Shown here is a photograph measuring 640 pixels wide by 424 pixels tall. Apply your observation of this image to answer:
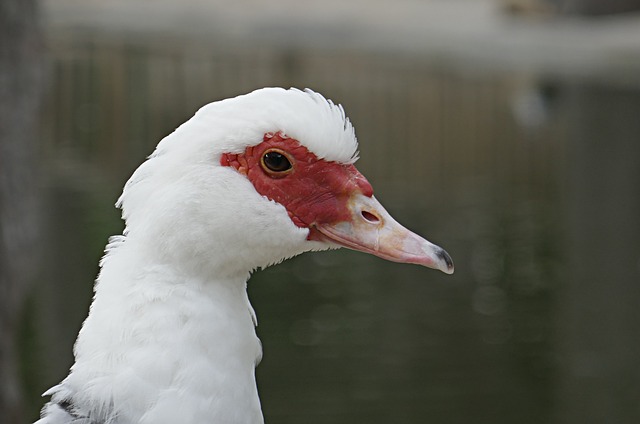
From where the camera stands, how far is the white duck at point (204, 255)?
231 cm

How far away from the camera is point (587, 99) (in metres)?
14.4

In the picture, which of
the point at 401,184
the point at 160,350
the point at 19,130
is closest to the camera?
the point at 160,350

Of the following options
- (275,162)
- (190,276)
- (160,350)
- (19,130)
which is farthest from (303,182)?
(19,130)

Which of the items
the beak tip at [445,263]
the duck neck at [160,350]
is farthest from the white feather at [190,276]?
the beak tip at [445,263]

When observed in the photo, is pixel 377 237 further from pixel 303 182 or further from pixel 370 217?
pixel 303 182

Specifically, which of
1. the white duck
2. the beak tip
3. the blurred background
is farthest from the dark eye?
the blurred background

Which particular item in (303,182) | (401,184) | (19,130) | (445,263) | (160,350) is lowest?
(401,184)

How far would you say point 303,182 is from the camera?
2467 mm

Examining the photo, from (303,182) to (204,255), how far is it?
10.1 inches

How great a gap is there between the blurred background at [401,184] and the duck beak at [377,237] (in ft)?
8.06

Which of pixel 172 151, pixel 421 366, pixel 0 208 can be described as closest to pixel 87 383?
pixel 172 151

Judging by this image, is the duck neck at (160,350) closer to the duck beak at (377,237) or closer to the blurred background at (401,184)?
the duck beak at (377,237)

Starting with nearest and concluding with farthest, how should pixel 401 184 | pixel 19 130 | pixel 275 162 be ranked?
pixel 275 162 → pixel 19 130 → pixel 401 184

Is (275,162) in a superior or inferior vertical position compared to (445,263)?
superior
